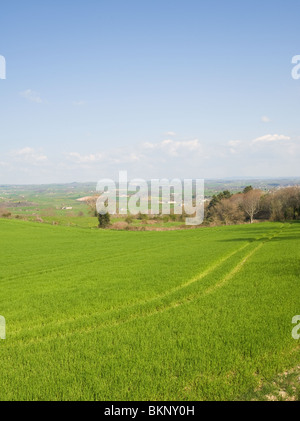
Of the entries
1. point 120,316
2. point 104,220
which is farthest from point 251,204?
point 120,316

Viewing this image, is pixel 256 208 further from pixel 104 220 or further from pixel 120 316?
pixel 120 316

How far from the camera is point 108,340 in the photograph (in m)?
9.52

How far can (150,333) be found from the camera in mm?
9922

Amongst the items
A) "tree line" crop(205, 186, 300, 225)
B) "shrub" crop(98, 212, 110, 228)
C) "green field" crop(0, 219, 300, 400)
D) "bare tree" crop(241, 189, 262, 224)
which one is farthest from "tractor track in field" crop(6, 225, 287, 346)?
"bare tree" crop(241, 189, 262, 224)

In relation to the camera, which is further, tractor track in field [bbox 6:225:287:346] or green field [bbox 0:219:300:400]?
tractor track in field [bbox 6:225:287:346]

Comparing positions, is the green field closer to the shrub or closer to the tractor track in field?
the tractor track in field

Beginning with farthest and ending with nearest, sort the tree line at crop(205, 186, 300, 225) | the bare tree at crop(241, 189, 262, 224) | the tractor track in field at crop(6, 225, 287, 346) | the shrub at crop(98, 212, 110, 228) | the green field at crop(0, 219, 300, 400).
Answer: the bare tree at crop(241, 189, 262, 224) → the tree line at crop(205, 186, 300, 225) → the shrub at crop(98, 212, 110, 228) → the tractor track in field at crop(6, 225, 287, 346) → the green field at crop(0, 219, 300, 400)

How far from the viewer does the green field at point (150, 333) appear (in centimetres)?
696

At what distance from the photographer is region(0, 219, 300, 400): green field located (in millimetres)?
6965

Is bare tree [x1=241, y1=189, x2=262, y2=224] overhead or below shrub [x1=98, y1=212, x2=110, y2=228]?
overhead

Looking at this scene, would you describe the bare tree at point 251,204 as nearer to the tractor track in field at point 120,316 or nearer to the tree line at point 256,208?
the tree line at point 256,208

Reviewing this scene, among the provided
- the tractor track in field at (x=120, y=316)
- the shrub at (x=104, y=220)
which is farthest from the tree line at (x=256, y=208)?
the tractor track in field at (x=120, y=316)

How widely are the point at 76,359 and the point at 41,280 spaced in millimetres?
12308
